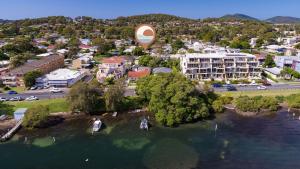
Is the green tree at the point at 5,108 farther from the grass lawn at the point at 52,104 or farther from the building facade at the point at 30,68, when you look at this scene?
the building facade at the point at 30,68

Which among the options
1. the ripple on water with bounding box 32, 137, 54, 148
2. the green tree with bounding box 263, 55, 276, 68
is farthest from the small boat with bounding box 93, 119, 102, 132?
the green tree with bounding box 263, 55, 276, 68

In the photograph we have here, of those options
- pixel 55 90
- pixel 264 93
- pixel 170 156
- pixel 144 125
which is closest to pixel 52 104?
pixel 55 90

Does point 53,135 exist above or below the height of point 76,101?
below

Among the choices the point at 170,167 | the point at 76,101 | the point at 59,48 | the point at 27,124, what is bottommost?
the point at 170,167

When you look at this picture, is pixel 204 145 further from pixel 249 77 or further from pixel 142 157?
pixel 249 77

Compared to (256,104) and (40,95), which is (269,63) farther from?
(40,95)

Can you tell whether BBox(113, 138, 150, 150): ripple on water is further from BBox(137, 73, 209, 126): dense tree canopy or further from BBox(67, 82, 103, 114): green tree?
BBox(67, 82, 103, 114): green tree

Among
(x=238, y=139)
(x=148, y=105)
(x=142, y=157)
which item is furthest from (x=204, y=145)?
(x=148, y=105)

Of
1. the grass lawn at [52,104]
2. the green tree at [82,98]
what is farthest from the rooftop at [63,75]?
the green tree at [82,98]
